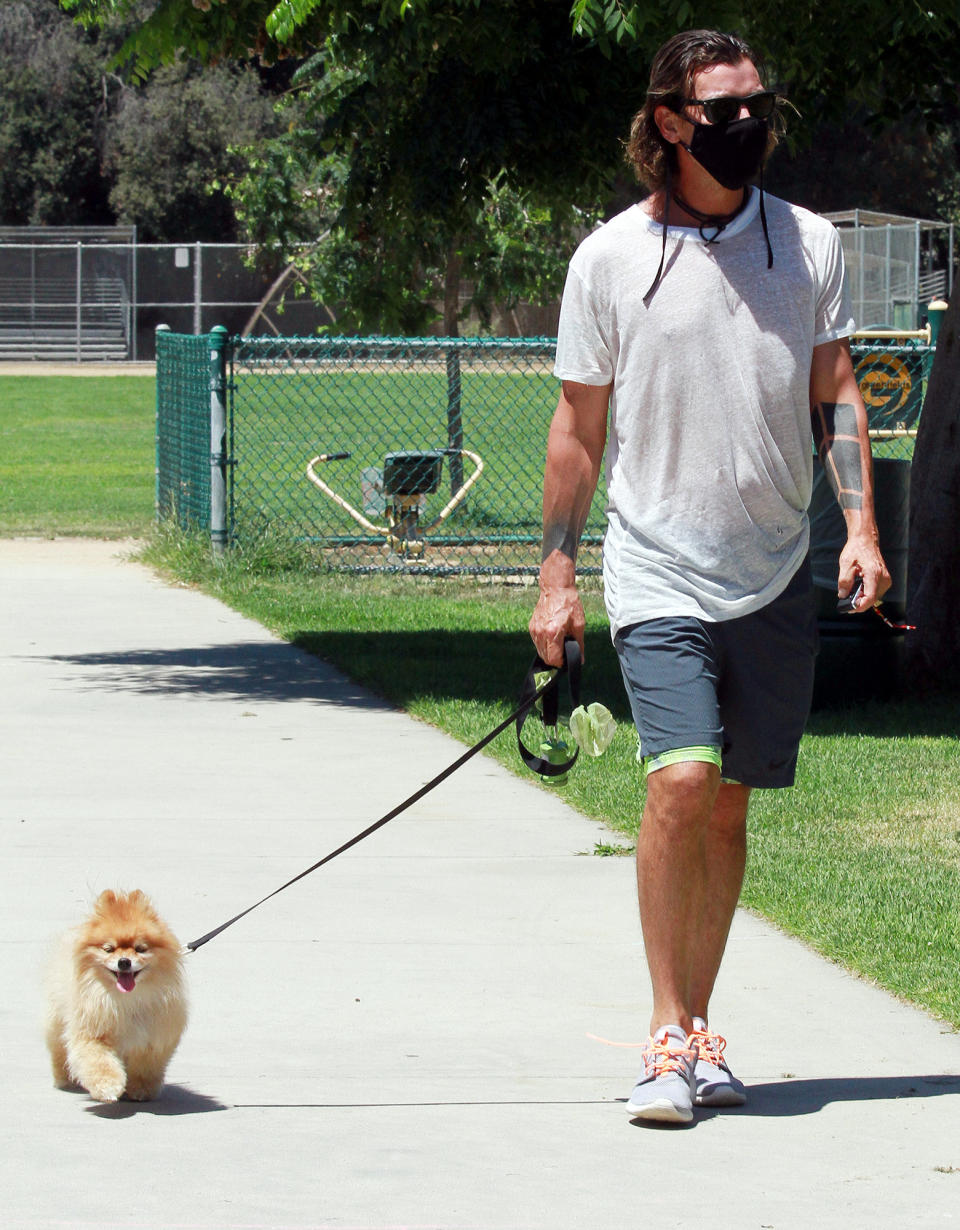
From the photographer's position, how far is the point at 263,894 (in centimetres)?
538

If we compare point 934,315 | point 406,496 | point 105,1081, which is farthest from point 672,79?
point 934,315

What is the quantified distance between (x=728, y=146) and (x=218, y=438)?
908 cm

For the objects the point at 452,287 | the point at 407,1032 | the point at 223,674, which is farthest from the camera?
the point at 452,287

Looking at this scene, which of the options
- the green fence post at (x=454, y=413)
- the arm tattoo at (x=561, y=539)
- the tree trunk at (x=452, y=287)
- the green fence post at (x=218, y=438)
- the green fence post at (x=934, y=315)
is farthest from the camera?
the tree trunk at (x=452, y=287)

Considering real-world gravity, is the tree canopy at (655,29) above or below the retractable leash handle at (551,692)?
above

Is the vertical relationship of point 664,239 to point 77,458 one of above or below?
above

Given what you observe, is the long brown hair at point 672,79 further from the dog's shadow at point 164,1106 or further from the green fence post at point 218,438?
the green fence post at point 218,438

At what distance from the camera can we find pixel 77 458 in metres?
21.8

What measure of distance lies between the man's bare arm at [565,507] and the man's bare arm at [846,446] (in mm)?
463

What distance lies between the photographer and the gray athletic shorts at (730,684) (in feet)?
12.1

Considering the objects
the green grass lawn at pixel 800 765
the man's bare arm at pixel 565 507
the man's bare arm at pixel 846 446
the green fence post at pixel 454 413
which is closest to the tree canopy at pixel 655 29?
the green grass lawn at pixel 800 765

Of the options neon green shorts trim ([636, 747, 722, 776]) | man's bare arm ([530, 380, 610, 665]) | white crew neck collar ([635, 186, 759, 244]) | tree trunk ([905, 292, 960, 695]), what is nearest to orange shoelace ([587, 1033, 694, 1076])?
neon green shorts trim ([636, 747, 722, 776])

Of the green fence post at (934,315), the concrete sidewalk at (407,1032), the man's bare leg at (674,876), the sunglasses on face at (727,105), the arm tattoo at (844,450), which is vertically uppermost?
the sunglasses on face at (727,105)

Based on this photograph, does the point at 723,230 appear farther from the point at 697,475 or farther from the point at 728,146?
the point at 697,475
